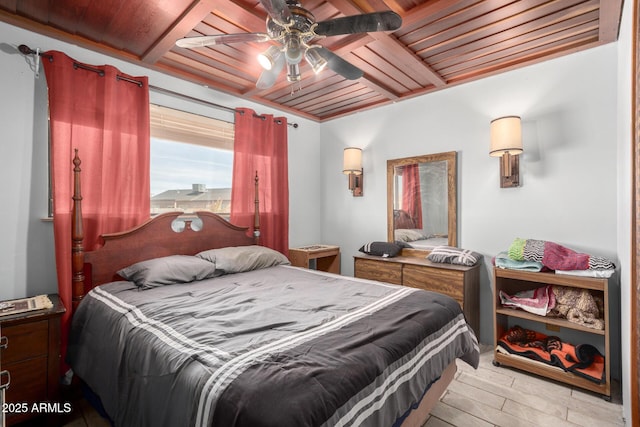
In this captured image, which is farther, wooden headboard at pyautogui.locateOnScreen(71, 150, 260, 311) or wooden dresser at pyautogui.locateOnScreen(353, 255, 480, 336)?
wooden dresser at pyautogui.locateOnScreen(353, 255, 480, 336)

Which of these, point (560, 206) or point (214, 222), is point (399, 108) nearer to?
point (560, 206)

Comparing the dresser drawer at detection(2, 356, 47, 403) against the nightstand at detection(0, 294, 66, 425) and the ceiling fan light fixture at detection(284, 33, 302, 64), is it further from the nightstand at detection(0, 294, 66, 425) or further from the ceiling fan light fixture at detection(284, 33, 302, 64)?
the ceiling fan light fixture at detection(284, 33, 302, 64)

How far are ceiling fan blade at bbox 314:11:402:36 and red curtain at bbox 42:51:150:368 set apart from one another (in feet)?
5.81

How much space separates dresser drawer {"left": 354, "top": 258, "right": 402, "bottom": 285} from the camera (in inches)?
120

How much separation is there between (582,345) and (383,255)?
171cm

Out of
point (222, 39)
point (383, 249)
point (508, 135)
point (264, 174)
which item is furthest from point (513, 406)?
point (264, 174)

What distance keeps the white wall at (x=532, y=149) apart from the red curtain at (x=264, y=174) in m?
1.13

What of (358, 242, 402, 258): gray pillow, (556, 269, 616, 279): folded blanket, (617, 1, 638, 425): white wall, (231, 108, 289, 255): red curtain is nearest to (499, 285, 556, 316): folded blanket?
(556, 269, 616, 279): folded blanket

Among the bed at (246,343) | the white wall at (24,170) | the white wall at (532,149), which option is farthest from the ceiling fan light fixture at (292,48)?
the white wall at (532,149)

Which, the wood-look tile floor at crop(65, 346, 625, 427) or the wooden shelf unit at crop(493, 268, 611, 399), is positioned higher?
the wooden shelf unit at crop(493, 268, 611, 399)

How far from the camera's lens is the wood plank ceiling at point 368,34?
6.33 ft

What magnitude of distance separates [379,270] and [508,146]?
1.62m

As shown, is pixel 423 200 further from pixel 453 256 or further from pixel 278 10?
pixel 278 10

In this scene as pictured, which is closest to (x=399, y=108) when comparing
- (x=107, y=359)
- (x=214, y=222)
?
(x=214, y=222)
